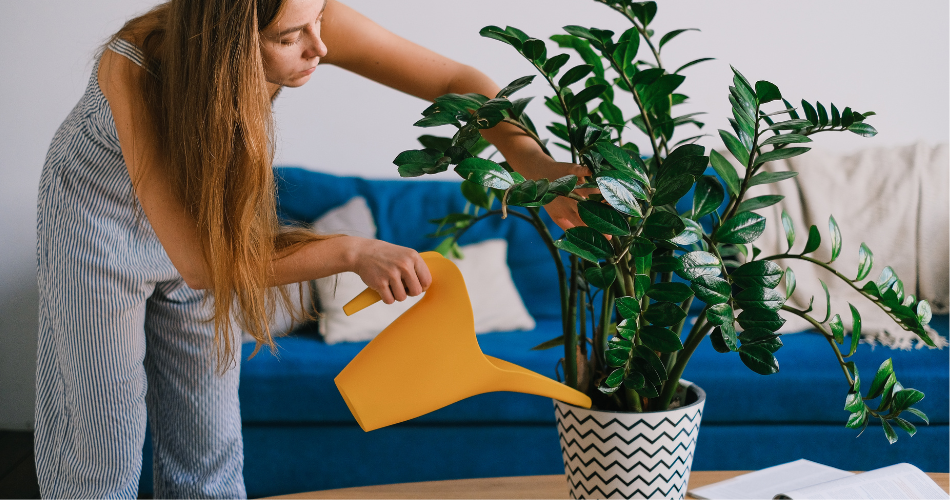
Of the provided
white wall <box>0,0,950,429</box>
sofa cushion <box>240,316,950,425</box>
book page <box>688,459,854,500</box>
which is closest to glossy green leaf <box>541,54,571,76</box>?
book page <box>688,459,854,500</box>

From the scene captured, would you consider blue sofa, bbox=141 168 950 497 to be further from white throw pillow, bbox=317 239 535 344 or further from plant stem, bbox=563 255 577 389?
plant stem, bbox=563 255 577 389

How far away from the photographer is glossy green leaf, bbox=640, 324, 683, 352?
1.89 ft

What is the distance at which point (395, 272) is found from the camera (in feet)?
2.09

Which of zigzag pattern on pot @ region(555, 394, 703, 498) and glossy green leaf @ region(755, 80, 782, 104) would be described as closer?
glossy green leaf @ region(755, 80, 782, 104)

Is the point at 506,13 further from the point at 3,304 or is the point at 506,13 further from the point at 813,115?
the point at 3,304

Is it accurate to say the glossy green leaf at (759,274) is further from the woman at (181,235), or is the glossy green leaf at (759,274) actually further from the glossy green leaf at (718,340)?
the woman at (181,235)

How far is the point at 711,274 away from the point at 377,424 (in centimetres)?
33

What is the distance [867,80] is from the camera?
7.14 feet

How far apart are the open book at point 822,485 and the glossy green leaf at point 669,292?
29 cm

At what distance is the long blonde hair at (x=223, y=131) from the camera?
2.33 feet

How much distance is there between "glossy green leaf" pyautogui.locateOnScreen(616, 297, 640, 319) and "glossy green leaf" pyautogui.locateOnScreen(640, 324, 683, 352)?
19 mm

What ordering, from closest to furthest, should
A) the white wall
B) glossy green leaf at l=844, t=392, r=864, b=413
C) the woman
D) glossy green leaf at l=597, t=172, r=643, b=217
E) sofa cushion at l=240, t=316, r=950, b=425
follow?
glossy green leaf at l=597, t=172, r=643, b=217 < glossy green leaf at l=844, t=392, r=864, b=413 < the woman < sofa cushion at l=240, t=316, r=950, b=425 < the white wall

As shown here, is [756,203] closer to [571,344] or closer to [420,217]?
[571,344]

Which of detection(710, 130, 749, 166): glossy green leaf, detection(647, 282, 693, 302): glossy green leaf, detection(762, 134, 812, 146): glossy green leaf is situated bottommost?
detection(647, 282, 693, 302): glossy green leaf
